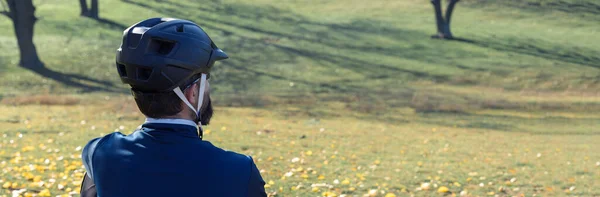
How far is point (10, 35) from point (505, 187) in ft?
125

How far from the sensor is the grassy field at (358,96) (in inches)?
472

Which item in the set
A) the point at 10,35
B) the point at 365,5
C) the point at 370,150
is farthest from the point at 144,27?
the point at 365,5

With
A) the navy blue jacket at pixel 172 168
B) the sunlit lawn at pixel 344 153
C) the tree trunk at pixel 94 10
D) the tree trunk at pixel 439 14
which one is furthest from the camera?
the tree trunk at pixel 94 10

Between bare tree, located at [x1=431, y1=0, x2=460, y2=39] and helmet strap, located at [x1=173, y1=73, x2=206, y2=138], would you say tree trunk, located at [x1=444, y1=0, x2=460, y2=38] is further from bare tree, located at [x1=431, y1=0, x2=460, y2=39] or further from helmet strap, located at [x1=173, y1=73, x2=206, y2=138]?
helmet strap, located at [x1=173, y1=73, x2=206, y2=138]

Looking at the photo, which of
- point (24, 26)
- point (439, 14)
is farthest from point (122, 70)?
point (439, 14)

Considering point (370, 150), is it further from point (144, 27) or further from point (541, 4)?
point (541, 4)

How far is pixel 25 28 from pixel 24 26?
12 cm

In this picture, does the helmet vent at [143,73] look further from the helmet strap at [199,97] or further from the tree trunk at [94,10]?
the tree trunk at [94,10]

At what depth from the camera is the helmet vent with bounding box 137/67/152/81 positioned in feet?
11.1

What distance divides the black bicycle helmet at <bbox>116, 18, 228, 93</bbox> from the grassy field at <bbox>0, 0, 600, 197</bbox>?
6106 millimetres

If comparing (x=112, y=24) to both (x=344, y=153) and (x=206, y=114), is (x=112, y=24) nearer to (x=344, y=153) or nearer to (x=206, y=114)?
(x=344, y=153)

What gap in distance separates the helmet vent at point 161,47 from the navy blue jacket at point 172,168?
33cm

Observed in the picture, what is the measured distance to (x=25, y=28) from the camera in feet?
111

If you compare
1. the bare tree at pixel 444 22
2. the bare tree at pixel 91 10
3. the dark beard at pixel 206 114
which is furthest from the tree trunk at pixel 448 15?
the dark beard at pixel 206 114
